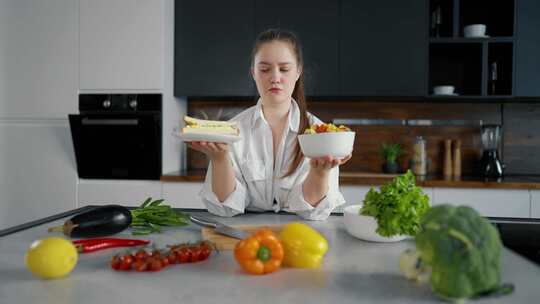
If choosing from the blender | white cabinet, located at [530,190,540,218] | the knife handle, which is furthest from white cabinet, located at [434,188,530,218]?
the knife handle

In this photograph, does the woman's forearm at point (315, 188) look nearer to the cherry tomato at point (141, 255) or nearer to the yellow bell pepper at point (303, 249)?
the yellow bell pepper at point (303, 249)

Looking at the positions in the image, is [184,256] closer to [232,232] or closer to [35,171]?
[232,232]

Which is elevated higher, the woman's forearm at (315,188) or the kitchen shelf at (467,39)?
the kitchen shelf at (467,39)

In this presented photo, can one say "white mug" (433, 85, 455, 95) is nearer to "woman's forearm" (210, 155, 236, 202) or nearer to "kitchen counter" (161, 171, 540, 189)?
"kitchen counter" (161, 171, 540, 189)

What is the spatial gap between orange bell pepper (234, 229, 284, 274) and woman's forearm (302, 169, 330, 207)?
0.51m

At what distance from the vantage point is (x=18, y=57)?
289cm

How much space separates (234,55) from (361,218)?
2.04 m

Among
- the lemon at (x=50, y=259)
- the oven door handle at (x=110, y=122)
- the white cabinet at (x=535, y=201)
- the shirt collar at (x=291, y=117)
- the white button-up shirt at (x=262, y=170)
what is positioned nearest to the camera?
the lemon at (x=50, y=259)

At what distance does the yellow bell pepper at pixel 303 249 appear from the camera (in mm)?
887

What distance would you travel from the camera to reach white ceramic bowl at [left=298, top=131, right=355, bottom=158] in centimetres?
116

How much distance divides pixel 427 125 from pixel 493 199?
2.57 ft

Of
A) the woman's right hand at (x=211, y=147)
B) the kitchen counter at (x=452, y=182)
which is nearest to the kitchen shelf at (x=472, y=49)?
the kitchen counter at (x=452, y=182)

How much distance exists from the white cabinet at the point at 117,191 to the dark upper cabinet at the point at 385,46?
A: 1439mm

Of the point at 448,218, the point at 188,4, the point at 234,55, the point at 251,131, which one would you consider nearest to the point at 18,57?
the point at 188,4
